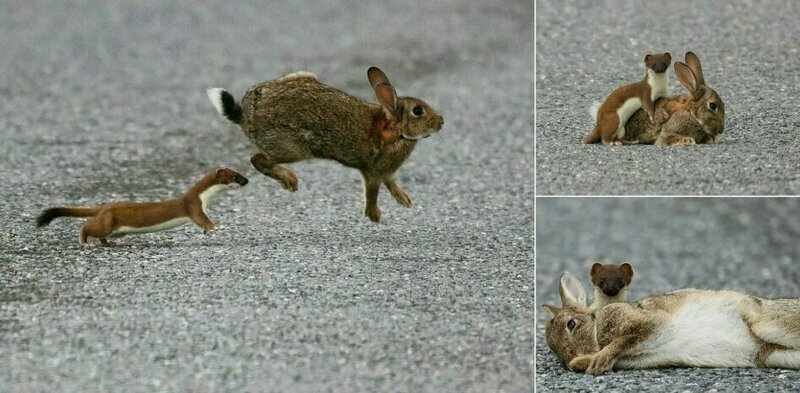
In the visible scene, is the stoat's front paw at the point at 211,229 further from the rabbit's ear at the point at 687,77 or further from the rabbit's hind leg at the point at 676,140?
the rabbit's ear at the point at 687,77

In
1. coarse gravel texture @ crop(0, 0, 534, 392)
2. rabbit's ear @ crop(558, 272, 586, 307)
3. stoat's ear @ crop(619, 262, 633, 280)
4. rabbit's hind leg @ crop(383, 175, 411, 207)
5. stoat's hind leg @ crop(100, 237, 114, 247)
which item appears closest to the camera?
coarse gravel texture @ crop(0, 0, 534, 392)

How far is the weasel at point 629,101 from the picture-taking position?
5.05m

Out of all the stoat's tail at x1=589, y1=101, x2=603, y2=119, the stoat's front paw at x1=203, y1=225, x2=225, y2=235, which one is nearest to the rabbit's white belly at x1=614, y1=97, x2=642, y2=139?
the stoat's tail at x1=589, y1=101, x2=603, y2=119

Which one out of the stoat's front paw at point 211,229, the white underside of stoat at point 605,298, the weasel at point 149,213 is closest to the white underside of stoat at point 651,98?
the white underside of stoat at point 605,298

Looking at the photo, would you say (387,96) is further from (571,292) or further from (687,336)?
(687,336)

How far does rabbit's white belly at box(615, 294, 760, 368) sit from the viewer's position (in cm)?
518

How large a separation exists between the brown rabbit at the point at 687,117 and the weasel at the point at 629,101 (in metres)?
0.03

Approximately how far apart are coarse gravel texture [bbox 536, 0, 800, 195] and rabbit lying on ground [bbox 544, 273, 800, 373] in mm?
427

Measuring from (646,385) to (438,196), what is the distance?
2076 mm

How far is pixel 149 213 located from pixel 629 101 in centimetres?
186

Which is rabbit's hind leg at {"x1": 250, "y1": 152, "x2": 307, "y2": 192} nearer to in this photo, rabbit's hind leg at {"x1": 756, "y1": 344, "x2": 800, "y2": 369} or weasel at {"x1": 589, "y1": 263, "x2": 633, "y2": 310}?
weasel at {"x1": 589, "y1": 263, "x2": 633, "y2": 310}

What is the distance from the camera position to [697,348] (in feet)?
17.0

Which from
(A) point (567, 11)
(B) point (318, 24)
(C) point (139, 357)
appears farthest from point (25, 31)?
(C) point (139, 357)

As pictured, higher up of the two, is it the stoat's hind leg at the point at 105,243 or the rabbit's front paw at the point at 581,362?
the stoat's hind leg at the point at 105,243
